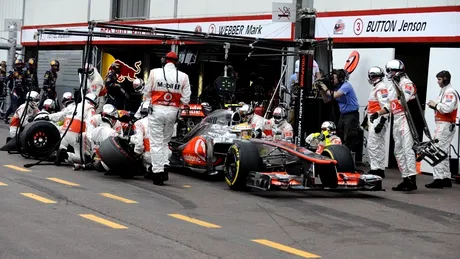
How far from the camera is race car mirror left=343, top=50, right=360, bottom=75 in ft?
62.6

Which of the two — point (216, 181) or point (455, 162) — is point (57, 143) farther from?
point (455, 162)

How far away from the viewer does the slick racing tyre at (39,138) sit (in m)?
16.0

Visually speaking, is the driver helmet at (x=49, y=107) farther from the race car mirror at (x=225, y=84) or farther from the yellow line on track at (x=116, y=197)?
the yellow line on track at (x=116, y=197)

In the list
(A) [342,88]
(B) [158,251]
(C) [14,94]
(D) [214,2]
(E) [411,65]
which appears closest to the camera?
(B) [158,251]

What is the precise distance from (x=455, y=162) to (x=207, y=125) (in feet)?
15.4

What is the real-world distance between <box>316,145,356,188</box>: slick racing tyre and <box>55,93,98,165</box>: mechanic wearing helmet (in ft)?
13.9

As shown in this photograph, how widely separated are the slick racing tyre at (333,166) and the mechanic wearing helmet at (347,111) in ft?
11.4

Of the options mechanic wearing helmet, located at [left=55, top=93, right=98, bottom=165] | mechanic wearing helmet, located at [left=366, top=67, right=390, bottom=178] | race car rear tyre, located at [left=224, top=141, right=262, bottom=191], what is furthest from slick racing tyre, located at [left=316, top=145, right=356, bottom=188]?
mechanic wearing helmet, located at [left=55, top=93, right=98, bottom=165]

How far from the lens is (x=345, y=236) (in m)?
9.62

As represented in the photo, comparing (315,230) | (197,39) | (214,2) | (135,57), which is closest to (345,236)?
(315,230)

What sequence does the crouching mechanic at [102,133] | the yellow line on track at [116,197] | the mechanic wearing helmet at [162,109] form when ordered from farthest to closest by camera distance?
the crouching mechanic at [102,133] < the mechanic wearing helmet at [162,109] < the yellow line on track at [116,197]

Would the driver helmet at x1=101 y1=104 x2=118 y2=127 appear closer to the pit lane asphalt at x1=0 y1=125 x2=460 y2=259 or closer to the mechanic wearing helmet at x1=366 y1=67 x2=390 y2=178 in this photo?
the pit lane asphalt at x1=0 y1=125 x2=460 y2=259

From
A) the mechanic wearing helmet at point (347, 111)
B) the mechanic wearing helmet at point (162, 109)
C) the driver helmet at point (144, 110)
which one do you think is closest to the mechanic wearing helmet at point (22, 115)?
the driver helmet at point (144, 110)

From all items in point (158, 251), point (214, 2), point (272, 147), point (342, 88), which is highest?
point (214, 2)
